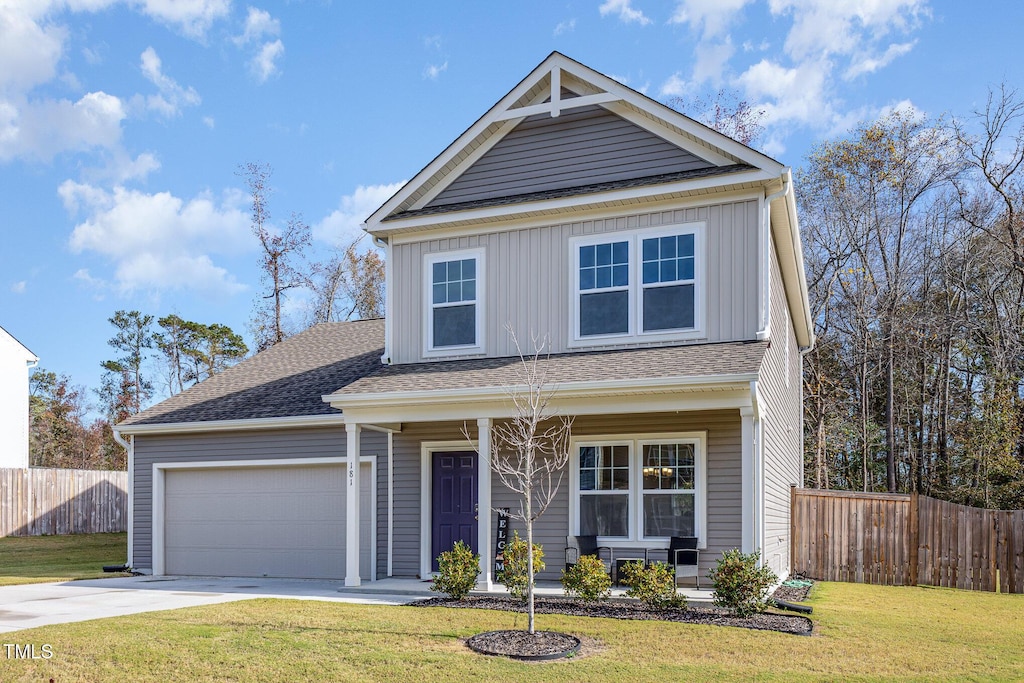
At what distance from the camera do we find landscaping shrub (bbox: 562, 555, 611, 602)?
10117 mm

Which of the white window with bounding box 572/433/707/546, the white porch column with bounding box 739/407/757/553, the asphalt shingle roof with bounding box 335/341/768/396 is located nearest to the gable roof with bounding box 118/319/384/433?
the asphalt shingle roof with bounding box 335/341/768/396

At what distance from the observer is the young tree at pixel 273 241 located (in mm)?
29797

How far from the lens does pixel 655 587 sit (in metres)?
9.80

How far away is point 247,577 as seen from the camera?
47.5 ft

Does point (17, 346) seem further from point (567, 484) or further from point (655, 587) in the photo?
point (655, 587)

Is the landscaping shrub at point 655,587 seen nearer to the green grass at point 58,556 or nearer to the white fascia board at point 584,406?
the white fascia board at point 584,406

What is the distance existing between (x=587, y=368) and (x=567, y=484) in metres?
1.89

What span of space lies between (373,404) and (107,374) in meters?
31.9

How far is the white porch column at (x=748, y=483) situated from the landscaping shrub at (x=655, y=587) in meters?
1.03

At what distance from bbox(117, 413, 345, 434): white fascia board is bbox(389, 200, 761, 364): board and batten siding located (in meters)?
1.49

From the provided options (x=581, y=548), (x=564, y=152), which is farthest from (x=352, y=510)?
(x=564, y=152)

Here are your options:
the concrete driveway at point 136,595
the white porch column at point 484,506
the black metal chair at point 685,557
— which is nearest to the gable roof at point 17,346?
the concrete driveway at point 136,595

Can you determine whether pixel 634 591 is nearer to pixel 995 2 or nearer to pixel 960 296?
pixel 960 296

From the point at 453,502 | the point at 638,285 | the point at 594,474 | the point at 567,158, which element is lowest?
the point at 453,502
